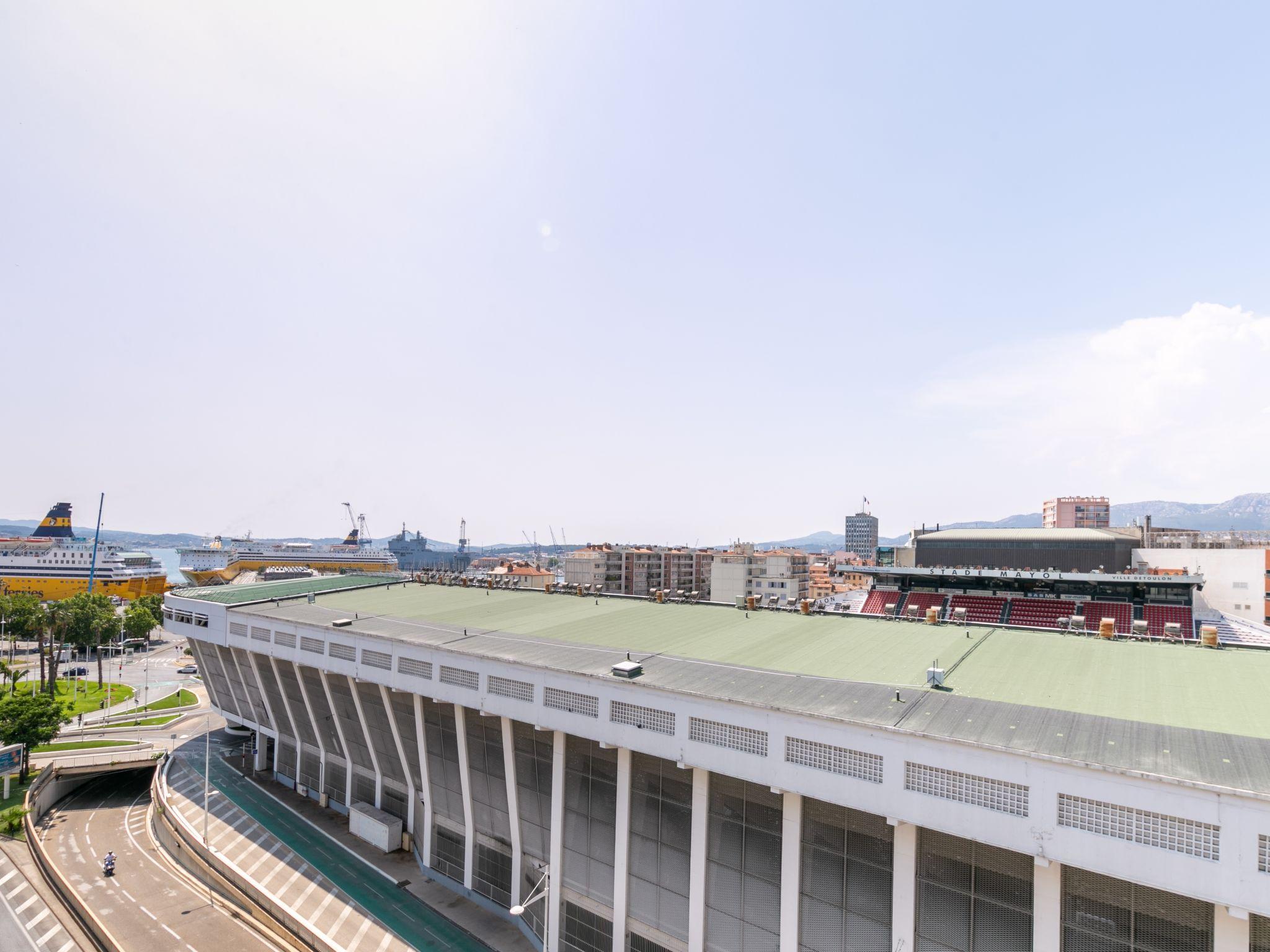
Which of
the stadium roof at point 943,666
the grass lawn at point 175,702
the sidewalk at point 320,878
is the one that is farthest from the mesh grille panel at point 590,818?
the grass lawn at point 175,702

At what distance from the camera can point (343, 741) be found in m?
39.1

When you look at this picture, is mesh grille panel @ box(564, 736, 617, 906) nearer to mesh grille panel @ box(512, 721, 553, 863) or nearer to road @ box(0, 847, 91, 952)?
mesh grille panel @ box(512, 721, 553, 863)

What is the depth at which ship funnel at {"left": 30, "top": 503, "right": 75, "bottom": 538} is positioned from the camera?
137 meters

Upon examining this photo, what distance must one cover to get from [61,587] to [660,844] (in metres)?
160

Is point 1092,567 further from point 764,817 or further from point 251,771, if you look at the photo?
point 251,771

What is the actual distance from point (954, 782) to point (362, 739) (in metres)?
35.1

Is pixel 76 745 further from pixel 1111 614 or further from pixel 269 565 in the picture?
pixel 269 565

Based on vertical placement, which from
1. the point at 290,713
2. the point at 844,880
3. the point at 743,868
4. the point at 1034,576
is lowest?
the point at 290,713

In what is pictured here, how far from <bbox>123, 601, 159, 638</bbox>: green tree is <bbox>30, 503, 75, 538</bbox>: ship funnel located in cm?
6117

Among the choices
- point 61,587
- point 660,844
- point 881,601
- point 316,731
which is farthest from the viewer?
point 61,587

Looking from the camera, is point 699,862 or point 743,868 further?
point 699,862

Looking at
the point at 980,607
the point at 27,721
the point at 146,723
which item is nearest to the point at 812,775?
the point at 980,607

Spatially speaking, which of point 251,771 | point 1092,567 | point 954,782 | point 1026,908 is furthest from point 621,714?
point 1092,567

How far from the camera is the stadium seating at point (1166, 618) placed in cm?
4791
